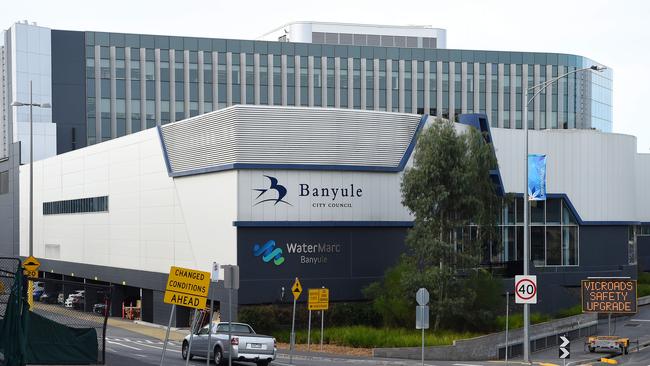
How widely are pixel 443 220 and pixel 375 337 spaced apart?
6.09 m

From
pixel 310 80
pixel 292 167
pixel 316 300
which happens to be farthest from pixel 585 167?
pixel 310 80

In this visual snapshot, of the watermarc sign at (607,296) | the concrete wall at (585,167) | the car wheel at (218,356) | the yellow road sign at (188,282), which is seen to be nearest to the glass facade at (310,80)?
the concrete wall at (585,167)

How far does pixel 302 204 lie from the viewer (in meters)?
44.2

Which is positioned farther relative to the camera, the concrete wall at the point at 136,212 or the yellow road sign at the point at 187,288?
the concrete wall at the point at 136,212

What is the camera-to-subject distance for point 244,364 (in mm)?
32594

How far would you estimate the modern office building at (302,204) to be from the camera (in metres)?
43.6

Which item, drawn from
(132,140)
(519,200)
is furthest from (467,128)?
(132,140)

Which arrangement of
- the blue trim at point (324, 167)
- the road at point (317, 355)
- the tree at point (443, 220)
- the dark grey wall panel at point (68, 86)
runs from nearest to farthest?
the road at point (317, 355), the tree at point (443, 220), the blue trim at point (324, 167), the dark grey wall panel at point (68, 86)

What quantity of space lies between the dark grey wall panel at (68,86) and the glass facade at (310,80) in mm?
941

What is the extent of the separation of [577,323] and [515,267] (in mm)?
5291

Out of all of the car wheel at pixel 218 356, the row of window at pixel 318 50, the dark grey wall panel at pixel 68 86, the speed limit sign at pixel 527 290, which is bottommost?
the car wheel at pixel 218 356

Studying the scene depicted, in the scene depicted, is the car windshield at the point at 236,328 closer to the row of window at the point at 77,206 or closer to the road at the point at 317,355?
the road at the point at 317,355

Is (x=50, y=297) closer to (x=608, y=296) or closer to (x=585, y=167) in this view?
(x=585, y=167)

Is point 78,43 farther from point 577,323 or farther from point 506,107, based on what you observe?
point 577,323
